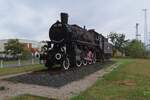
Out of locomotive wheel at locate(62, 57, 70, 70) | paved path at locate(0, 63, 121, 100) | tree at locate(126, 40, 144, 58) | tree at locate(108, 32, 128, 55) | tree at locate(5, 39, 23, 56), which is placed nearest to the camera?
paved path at locate(0, 63, 121, 100)

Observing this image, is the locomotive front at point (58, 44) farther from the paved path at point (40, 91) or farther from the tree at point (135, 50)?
the tree at point (135, 50)

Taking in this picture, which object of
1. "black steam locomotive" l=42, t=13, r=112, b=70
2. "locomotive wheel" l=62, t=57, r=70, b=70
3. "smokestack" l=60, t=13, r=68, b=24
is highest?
"smokestack" l=60, t=13, r=68, b=24

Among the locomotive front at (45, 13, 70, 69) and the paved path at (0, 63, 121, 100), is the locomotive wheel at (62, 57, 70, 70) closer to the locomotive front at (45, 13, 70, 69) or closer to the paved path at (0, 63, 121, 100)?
the locomotive front at (45, 13, 70, 69)

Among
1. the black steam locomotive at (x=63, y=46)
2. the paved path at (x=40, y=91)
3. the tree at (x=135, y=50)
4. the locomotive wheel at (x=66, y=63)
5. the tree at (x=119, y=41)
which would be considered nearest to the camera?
the paved path at (x=40, y=91)

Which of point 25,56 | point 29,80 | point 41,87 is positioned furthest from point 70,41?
point 25,56

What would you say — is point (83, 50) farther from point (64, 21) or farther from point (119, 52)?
point (119, 52)

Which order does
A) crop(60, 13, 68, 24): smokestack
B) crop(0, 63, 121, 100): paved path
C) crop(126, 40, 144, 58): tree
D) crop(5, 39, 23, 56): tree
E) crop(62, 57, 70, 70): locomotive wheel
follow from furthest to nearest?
crop(126, 40, 144, 58): tree < crop(5, 39, 23, 56): tree < crop(60, 13, 68, 24): smokestack < crop(62, 57, 70, 70): locomotive wheel < crop(0, 63, 121, 100): paved path

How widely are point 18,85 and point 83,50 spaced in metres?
13.0

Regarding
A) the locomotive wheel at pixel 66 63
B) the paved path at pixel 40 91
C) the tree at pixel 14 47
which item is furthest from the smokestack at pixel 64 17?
the tree at pixel 14 47

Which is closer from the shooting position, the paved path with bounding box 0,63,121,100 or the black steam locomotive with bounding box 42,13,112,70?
the paved path with bounding box 0,63,121,100

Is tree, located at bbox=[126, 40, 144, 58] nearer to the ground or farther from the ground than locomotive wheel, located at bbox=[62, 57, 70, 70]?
farther from the ground

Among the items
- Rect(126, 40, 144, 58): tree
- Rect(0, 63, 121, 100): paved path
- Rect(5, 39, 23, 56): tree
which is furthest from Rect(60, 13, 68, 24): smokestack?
Rect(126, 40, 144, 58): tree

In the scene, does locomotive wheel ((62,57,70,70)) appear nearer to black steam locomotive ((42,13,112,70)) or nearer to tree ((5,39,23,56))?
black steam locomotive ((42,13,112,70))

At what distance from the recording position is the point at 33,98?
8656 mm
